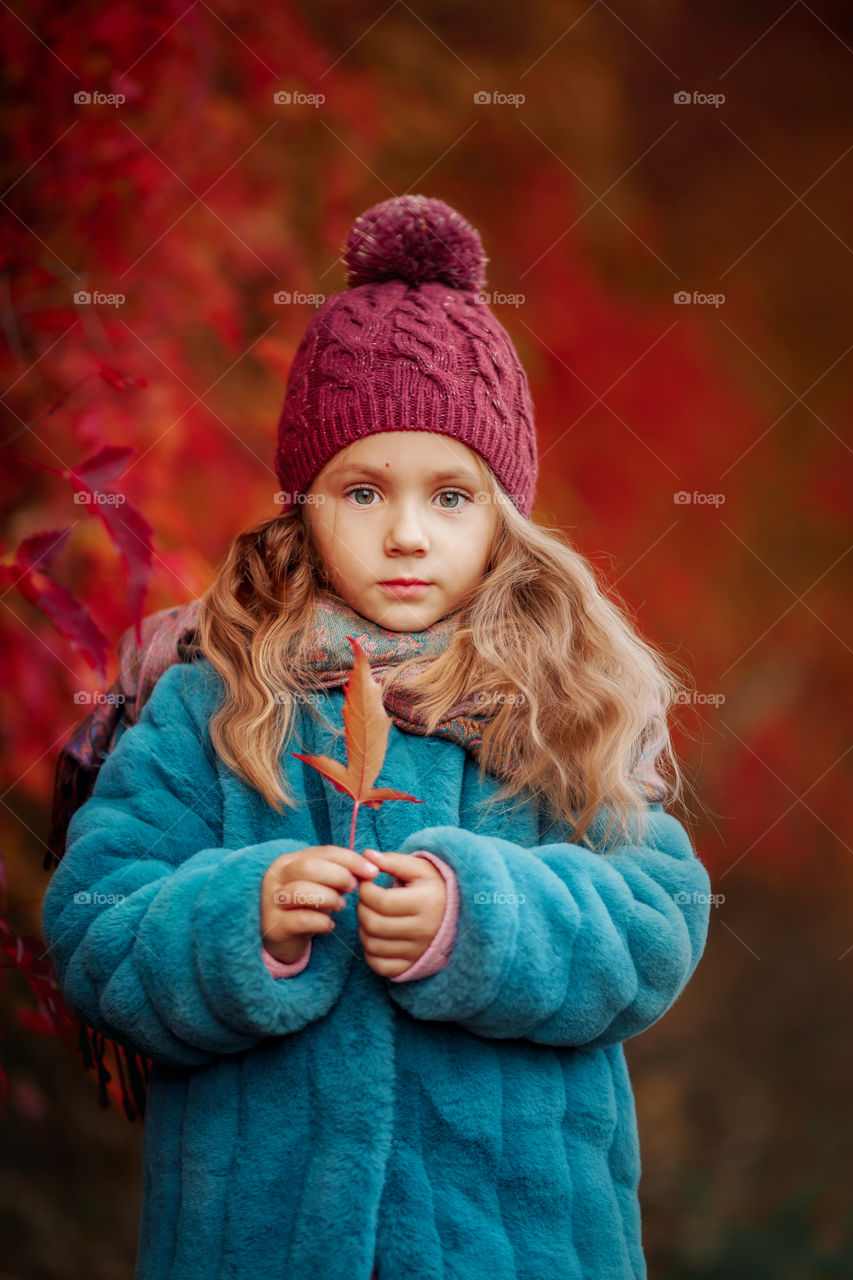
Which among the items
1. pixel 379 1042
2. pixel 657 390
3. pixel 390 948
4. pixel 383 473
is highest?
pixel 657 390

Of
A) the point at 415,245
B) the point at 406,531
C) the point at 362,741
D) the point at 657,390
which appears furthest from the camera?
the point at 657,390

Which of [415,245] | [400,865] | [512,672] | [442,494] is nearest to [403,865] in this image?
[400,865]

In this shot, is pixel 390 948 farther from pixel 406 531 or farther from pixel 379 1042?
pixel 406 531

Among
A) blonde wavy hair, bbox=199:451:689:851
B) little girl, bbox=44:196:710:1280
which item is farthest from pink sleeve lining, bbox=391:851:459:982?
blonde wavy hair, bbox=199:451:689:851

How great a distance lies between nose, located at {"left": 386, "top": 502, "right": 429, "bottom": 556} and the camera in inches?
58.3

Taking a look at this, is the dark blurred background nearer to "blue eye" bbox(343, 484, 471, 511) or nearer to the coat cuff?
"blue eye" bbox(343, 484, 471, 511)

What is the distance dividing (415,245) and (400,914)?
93 centimetres

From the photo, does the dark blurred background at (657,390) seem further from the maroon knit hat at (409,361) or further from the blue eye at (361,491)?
the blue eye at (361,491)

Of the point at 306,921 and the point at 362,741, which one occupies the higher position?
the point at 362,741

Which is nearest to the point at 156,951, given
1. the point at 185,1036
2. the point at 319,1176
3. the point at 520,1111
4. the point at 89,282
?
the point at 185,1036

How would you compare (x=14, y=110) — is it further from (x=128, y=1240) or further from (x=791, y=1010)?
(x=791, y=1010)

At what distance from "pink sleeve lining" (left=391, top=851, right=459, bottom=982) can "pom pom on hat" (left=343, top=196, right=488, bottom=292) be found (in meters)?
0.88

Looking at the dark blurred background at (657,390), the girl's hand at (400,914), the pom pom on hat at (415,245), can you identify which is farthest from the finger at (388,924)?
the dark blurred background at (657,390)

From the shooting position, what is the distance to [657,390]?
2770 mm
